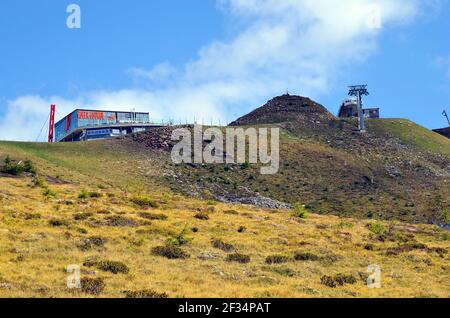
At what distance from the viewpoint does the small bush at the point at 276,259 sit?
29344 millimetres

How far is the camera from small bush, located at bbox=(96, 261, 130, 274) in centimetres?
2442

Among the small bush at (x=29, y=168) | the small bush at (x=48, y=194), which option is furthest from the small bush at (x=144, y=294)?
the small bush at (x=29, y=168)

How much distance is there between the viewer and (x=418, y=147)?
10588 cm

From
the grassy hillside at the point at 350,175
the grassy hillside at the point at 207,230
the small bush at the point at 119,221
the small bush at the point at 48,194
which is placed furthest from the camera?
the grassy hillside at the point at 350,175

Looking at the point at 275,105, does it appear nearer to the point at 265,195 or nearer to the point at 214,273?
the point at 265,195

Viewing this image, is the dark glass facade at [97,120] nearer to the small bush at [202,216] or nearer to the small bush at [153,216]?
the small bush at [202,216]

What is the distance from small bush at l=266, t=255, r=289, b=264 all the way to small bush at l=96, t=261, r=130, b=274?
8.29 meters

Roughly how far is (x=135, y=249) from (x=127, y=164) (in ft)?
167

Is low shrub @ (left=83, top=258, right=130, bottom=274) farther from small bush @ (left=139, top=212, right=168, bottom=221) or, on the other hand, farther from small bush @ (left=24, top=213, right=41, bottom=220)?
small bush @ (left=139, top=212, right=168, bottom=221)

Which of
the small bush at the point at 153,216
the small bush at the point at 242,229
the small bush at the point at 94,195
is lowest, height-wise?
the small bush at the point at 242,229

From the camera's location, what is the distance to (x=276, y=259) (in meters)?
29.6

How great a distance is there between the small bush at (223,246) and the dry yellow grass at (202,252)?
52 cm

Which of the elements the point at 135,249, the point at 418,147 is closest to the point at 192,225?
the point at 135,249
